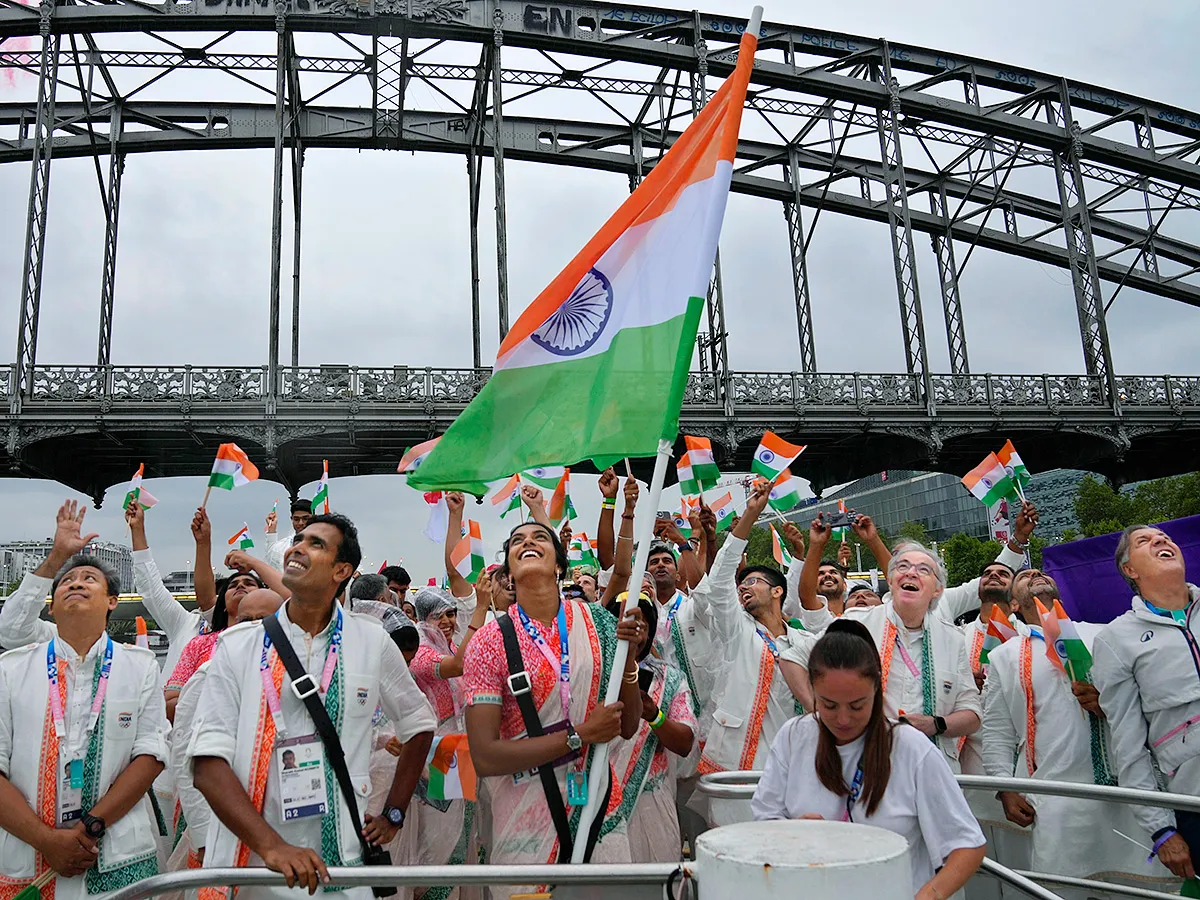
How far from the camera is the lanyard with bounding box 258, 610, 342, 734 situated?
2945 millimetres

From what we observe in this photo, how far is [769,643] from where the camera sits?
4750mm

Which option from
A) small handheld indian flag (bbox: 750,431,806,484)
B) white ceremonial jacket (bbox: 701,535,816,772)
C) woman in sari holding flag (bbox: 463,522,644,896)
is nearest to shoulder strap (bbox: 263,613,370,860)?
woman in sari holding flag (bbox: 463,522,644,896)

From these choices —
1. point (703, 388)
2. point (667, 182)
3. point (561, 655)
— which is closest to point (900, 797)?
point (561, 655)

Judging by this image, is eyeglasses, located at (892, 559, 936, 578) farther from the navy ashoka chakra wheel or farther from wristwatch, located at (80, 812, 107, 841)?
wristwatch, located at (80, 812, 107, 841)

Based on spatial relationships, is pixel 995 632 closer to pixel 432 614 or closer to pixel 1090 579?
pixel 1090 579

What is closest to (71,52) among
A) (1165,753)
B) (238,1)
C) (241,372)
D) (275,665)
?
(238,1)

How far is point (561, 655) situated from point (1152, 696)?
93.4 inches

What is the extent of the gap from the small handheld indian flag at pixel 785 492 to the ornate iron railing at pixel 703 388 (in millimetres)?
11448

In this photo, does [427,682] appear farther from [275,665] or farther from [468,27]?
[468,27]

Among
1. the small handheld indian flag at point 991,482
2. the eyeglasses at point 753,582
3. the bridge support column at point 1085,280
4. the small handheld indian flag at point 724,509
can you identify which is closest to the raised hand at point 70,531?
the eyeglasses at point 753,582

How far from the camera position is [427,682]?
5066 millimetres

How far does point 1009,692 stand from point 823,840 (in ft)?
9.91

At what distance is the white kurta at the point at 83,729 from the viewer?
3.29 metres

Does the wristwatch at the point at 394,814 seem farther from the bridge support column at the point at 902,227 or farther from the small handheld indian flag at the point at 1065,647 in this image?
the bridge support column at the point at 902,227
